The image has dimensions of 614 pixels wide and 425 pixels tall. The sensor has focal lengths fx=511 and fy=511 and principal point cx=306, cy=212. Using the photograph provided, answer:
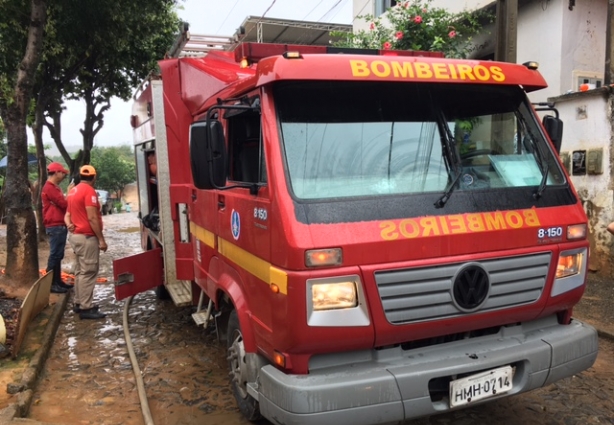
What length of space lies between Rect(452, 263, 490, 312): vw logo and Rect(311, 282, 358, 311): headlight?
568mm

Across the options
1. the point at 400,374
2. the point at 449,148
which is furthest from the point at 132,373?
the point at 449,148

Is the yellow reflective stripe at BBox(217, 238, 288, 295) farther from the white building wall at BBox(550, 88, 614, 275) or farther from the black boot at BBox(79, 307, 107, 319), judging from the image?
the white building wall at BBox(550, 88, 614, 275)

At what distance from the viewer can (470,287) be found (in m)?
2.75

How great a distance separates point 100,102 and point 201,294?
11.5m

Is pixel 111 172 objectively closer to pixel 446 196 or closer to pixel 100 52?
pixel 100 52

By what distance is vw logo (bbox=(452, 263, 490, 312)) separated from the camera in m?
2.72

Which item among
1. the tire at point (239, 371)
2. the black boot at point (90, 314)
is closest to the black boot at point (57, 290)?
the black boot at point (90, 314)

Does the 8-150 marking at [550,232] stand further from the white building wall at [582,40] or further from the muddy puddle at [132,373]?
the white building wall at [582,40]

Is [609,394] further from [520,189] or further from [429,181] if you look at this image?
[429,181]

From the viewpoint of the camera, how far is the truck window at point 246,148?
301cm

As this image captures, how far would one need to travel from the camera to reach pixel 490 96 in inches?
129

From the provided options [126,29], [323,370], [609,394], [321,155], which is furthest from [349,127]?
[126,29]

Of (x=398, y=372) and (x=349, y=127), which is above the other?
(x=349, y=127)

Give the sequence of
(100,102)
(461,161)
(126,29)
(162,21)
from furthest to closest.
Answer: (100,102)
(162,21)
(126,29)
(461,161)
